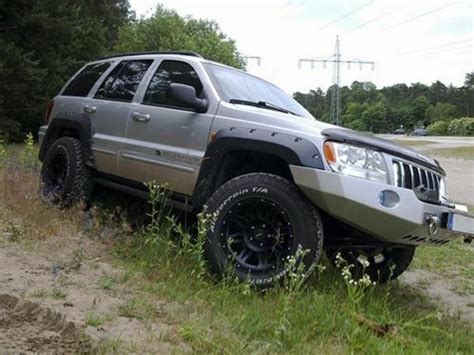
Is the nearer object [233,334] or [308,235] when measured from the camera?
[233,334]

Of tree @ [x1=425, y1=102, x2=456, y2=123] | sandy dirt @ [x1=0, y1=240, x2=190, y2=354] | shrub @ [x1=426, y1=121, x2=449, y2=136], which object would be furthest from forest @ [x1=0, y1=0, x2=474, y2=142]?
tree @ [x1=425, y1=102, x2=456, y2=123]

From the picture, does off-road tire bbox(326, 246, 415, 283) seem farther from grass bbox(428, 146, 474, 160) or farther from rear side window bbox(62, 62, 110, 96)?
grass bbox(428, 146, 474, 160)

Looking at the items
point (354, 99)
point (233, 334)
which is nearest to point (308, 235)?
point (233, 334)

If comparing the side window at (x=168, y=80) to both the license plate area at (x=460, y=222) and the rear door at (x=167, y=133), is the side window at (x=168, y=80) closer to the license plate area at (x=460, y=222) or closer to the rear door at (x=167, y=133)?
the rear door at (x=167, y=133)

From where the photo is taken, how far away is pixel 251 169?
4535mm

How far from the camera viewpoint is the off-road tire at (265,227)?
12.4ft

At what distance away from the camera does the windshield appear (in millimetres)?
4971

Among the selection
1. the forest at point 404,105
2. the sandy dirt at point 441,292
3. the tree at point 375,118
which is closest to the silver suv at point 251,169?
the sandy dirt at point 441,292

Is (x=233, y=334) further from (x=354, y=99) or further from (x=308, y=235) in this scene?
(x=354, y=99)

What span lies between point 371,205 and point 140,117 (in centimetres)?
251

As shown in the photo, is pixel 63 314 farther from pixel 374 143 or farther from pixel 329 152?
pixel 374 143

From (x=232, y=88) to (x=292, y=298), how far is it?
2.30 meters

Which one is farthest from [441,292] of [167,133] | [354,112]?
[354,112]

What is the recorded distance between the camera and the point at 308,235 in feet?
12.3
